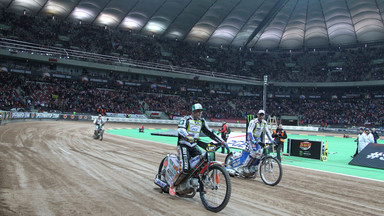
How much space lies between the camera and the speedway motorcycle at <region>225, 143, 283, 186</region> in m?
7.67

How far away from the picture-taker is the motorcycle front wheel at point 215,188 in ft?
15.9

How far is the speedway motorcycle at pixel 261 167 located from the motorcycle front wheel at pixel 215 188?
2366 mm

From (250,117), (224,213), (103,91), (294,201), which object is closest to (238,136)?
(250,117)

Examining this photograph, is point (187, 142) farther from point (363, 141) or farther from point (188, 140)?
point (363, 141)

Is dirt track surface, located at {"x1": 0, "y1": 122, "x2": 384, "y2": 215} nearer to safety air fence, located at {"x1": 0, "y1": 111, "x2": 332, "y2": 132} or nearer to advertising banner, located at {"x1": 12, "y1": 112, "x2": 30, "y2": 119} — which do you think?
safety air fence, located at {"x1": 0, "y1": 111, "x2": 332, "y2": 132}

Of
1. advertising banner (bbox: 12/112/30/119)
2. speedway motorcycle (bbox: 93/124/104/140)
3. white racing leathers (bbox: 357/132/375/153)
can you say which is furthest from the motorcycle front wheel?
advertising banner (bbox: 12/112/30/119)

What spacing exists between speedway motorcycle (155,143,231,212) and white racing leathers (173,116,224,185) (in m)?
0.12

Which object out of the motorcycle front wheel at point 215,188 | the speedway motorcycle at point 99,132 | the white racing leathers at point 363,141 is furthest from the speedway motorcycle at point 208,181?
the speedway motorcycle at point 99,132

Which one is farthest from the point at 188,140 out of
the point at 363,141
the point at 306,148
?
the point at 363,141

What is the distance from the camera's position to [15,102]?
1420 inches

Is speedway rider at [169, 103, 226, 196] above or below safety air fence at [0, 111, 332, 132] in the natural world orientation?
above

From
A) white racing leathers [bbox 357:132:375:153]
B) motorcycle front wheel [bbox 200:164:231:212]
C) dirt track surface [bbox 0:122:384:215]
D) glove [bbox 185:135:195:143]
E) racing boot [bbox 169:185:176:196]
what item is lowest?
dirt track surface [bbox 0:122:384:215]

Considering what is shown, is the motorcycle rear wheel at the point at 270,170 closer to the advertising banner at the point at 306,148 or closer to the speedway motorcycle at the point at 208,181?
the speedway motorcycle at the point at 208,181

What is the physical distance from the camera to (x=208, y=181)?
207 inches
